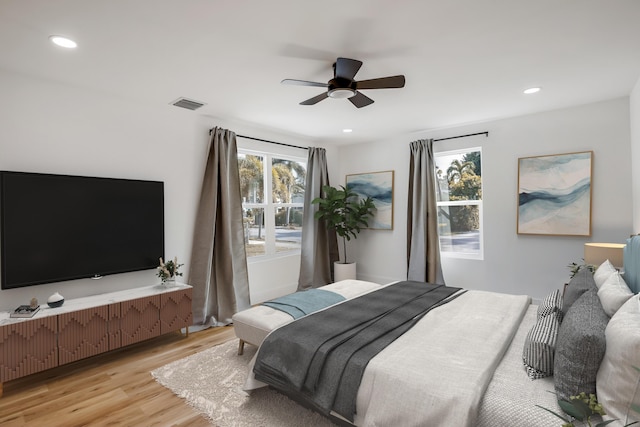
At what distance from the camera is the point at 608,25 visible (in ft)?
6.99

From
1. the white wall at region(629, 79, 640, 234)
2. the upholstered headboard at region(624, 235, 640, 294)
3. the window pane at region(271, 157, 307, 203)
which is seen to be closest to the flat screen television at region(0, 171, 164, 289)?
the window pane at region(271, 157, 307, 203)

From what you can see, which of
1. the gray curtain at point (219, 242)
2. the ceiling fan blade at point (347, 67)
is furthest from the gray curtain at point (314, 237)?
the ceiling fan blade at point (347, 67)

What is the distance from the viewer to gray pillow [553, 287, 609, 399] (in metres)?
1.37

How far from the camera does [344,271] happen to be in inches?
210

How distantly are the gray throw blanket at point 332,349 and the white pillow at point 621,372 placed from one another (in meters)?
1.00

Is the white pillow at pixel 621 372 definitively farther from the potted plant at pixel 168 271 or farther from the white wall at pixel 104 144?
the white wall at pixel 104 144

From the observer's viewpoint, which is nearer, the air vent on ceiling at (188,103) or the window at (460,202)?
the air vent on ceiling at (188,103)

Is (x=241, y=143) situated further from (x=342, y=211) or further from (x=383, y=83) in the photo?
(x=383, y=83)

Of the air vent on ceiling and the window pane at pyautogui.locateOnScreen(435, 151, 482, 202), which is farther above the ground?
the air vent on ceiling

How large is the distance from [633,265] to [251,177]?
413 centimetres

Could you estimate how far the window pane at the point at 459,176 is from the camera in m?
4.64

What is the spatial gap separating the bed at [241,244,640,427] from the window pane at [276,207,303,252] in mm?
3021

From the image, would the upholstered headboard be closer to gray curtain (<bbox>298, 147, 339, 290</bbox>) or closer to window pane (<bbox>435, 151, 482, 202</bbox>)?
window pane (<bbox>435, 151, 482, 202</bbox>)

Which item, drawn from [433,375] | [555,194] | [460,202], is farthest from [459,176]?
[433,375]
